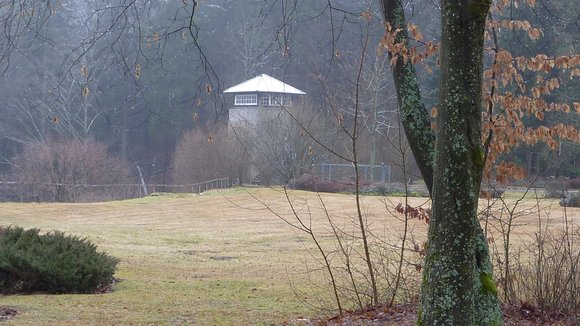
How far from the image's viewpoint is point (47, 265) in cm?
1199

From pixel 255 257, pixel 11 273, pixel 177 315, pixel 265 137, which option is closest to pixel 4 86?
pixel 265 137

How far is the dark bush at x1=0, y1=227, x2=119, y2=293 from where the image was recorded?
11.9m

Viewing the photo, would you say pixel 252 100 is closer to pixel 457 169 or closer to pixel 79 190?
pixel 79 190

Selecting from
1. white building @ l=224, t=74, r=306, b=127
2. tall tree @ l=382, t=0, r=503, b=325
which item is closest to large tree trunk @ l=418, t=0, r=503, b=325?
tall tree @ l=382, t=0, r=503, b=325

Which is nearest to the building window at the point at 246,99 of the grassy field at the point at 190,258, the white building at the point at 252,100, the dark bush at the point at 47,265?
the white building at the point at 252,100

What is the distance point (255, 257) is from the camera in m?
18.5

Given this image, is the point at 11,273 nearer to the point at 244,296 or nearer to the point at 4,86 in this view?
the point at 244,296

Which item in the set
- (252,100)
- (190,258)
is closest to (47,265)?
(190,258)

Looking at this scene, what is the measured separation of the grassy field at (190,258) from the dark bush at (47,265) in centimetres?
36

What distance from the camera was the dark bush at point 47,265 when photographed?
39.1 ft

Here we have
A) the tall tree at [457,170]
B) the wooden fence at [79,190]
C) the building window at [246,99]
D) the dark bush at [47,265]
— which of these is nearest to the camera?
the tall tree at [457,170]

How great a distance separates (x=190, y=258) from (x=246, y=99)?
3415 centimetres

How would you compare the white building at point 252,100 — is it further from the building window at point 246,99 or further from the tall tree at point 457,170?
the tall tree at point 457,170

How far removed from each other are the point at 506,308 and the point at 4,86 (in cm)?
4316
